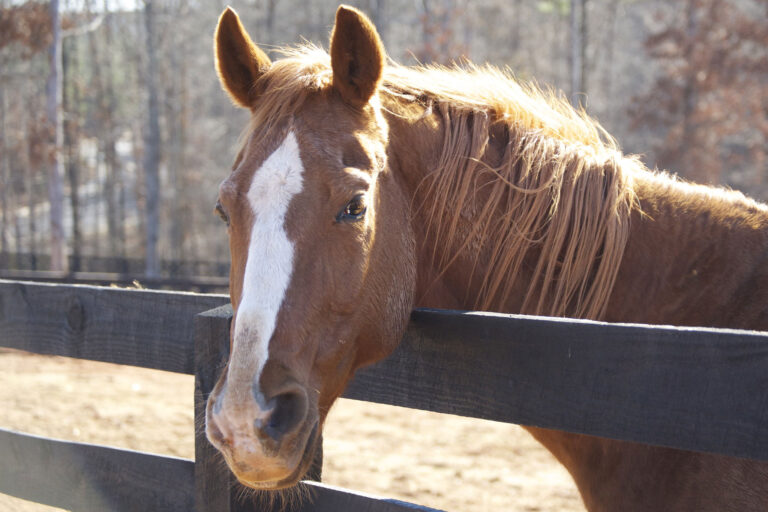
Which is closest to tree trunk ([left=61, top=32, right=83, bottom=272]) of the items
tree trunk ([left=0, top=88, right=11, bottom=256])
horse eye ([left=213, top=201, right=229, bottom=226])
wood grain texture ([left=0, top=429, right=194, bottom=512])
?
tree trunk ([left=0, top=88, right=11, bottom=256])

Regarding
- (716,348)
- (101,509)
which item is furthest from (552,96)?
(101,509)

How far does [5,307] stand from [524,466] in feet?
15.4

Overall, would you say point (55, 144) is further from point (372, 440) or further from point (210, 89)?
point (210, 89)

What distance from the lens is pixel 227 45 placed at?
2449mm

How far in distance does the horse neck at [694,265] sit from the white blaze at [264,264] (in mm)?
1244

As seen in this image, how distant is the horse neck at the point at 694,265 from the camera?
223cm

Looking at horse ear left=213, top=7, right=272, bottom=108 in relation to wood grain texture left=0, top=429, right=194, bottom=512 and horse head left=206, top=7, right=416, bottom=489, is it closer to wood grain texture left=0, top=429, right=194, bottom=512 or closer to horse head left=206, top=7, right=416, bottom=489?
horse head left=206, top=7, right=416, bottom=489

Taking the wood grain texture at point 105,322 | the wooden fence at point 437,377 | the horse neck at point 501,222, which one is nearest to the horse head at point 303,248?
the horse neck at point 501,222

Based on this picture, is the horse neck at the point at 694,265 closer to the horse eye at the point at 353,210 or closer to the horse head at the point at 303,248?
the horse head at the point at 303,248

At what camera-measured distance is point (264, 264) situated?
1.86 meters

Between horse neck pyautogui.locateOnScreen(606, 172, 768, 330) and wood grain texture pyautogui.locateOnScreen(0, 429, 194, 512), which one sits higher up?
horse neck pyautogui.locateOnScreen(606, 172, 768, 330)

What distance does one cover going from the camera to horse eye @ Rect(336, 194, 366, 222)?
203 cm

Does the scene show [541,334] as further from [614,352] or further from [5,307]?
[5,307]

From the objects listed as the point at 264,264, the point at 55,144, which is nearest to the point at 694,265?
the point at 264,264
